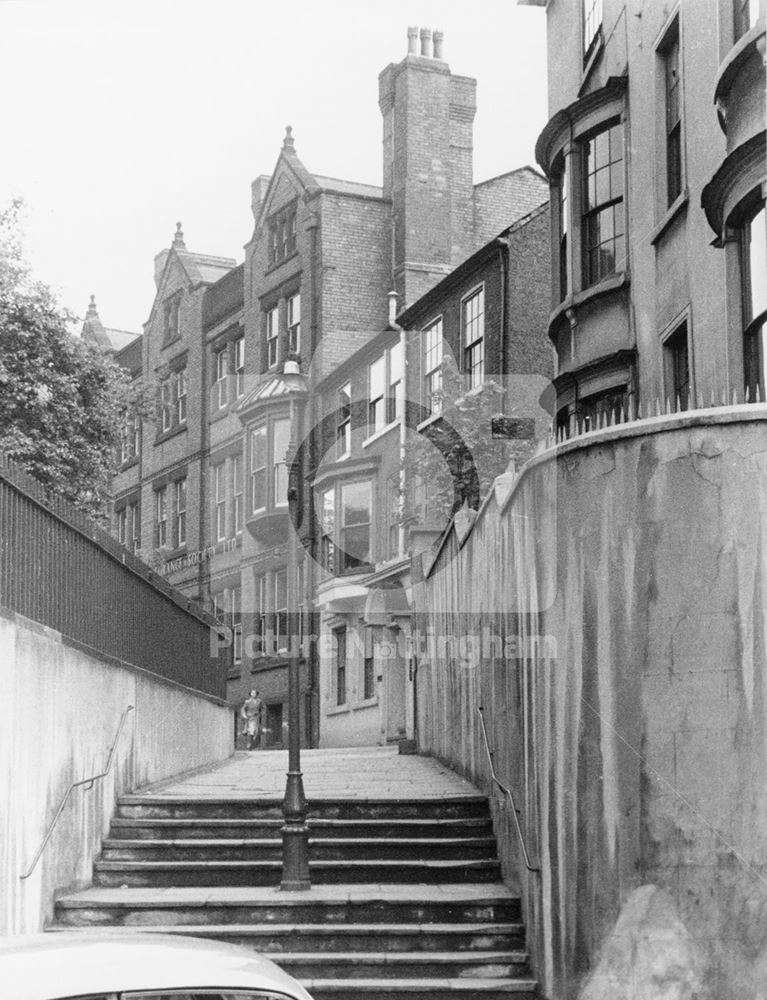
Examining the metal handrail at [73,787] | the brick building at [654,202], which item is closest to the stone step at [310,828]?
the metal handrail at [73,787]

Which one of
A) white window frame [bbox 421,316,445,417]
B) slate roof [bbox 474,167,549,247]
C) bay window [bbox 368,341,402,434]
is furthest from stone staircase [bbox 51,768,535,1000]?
slate roof [bbox 474,167,549,247]

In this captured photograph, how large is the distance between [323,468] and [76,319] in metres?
11.0

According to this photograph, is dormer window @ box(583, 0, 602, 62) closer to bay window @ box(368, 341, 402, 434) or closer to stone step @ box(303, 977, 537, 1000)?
bay window @ box(368, 341, 402, 434)

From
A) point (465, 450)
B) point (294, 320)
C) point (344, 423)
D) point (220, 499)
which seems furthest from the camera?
point (220, 499)

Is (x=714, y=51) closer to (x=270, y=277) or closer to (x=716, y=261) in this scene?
(x=716, y=261)

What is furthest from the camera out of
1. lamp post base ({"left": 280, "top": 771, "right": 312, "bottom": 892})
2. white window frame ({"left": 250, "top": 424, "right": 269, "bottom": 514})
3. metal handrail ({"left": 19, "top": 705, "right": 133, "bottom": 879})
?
white window frame ({"left": 250, "top": 424, "right": 269, "bottom": 514})

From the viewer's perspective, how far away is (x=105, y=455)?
92.8 ft

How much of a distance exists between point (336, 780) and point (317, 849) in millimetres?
4096

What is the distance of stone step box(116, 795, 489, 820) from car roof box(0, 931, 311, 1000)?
374 inches

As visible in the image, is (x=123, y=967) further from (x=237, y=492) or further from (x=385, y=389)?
(x=237, y=492)

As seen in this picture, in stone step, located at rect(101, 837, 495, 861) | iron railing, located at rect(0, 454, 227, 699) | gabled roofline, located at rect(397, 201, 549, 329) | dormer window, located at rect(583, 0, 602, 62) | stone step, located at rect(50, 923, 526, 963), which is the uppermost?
dormer window, located at rect(583, 0, 602, 62)

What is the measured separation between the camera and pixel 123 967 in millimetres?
5121

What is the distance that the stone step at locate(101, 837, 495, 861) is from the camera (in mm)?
14094

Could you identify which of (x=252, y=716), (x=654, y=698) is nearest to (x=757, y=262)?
(x=654, y=698)
